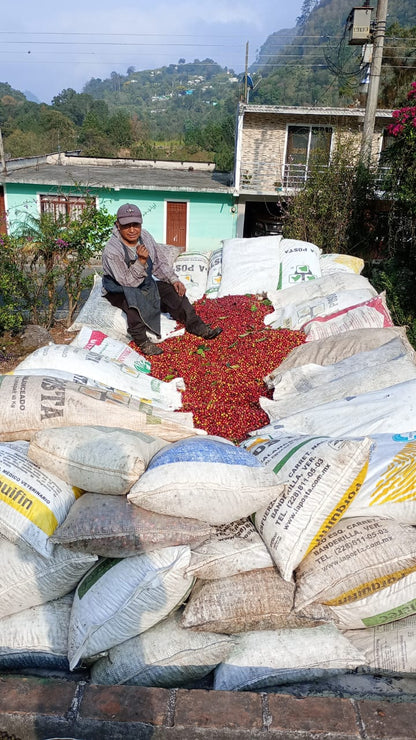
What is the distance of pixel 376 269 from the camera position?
8102 mm

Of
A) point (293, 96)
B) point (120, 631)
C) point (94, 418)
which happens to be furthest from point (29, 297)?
point (293, 96)

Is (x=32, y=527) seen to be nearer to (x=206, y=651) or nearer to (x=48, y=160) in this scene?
(x=206, y=651)

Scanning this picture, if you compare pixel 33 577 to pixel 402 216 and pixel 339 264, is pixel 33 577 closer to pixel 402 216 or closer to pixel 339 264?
pixel 339 264

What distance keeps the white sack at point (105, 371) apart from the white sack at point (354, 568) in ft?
5.51

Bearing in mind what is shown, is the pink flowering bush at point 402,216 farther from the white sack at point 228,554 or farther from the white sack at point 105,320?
the white sack at point 228,554

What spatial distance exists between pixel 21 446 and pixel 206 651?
119cm

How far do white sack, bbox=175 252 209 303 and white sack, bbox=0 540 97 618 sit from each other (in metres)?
4.15

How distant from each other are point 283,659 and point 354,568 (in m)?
0.41

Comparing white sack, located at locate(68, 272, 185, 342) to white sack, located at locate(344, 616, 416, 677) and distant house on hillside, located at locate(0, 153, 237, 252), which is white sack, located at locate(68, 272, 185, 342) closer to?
white sack, located at locate(344, 616, 416, 677)

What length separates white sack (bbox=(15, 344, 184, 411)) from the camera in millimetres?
3299

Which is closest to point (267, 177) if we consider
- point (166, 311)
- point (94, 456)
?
point (166, 311)

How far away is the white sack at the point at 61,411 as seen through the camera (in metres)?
2.48

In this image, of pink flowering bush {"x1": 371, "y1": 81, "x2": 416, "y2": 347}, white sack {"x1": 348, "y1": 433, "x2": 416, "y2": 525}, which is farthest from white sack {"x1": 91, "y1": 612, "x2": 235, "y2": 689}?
pink flowering bush {"x1": 371, "y1": 81, "x2": 416, "y2": 347}

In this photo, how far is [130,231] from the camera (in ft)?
15.3
